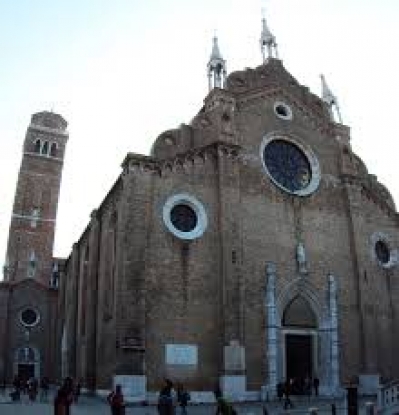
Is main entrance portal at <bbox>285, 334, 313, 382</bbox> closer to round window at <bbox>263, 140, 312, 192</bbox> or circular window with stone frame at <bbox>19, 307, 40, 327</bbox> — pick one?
round window at <bbox>263, 140, 312, 192</bbox>

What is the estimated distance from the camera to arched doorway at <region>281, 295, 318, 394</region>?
68.5 feet

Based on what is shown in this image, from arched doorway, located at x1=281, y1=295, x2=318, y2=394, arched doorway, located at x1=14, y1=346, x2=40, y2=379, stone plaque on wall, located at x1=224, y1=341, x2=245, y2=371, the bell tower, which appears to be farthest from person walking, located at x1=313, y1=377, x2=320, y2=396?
the bell tower

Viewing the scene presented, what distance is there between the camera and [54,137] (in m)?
46.4

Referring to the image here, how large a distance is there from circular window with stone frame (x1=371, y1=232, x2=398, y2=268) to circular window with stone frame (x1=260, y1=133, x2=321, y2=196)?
4.19 metres

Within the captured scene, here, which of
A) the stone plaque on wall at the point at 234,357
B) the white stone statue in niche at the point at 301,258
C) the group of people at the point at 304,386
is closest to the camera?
the stone plaque on wall at the point at 234,357

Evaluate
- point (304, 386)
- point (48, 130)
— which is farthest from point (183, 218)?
point (48, 130)

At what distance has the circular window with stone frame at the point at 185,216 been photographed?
65.8 ft

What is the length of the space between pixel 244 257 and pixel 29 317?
21.9 meters

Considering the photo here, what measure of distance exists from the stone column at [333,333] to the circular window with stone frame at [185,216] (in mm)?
6593

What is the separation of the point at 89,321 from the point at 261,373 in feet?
28.4

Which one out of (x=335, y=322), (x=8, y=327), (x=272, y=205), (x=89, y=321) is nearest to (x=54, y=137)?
(x=8, y=327)

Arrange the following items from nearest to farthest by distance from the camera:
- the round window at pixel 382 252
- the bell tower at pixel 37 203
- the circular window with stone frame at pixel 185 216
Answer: the circular window with stone frame at pixel 185 216 → the round window at pixel 382 252 → the bell tower at pixel 37 203

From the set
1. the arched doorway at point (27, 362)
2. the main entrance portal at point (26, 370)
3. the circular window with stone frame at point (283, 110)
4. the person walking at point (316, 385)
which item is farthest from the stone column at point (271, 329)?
the main entrance portal at point (26, 370)

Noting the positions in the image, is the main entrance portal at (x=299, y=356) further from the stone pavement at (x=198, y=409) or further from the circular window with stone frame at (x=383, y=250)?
the circular window with stone frame at (x=383, y=250)
